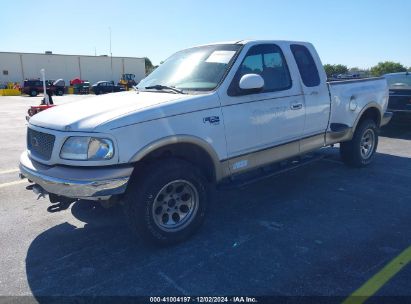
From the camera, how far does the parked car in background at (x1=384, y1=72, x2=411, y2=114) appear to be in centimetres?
912

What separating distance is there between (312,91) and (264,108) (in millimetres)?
1144

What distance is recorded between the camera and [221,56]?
14.6 ft

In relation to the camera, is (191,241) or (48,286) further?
(191,241)

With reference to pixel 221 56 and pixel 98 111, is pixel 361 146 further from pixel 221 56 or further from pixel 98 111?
pixel 98 111

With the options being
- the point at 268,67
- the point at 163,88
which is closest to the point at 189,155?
the point at 163,88

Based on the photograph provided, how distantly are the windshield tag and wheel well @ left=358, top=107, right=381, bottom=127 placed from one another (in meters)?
3.23

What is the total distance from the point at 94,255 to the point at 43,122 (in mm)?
1440

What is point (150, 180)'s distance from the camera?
350 cm

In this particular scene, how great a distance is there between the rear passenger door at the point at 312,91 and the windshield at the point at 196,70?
1.19 meters

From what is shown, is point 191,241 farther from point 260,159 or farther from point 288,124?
point 288,124

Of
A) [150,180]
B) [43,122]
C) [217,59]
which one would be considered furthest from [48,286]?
[217,59]

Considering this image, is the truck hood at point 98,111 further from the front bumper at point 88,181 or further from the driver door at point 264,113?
the driver door at point 264,113

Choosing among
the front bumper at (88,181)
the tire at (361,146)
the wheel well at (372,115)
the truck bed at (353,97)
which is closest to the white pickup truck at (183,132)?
the front bumper at (88,181)

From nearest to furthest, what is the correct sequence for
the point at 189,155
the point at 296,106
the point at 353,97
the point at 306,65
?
the point at 189,155, the point at 296,106, the point at 306,65, the point at 353,97
